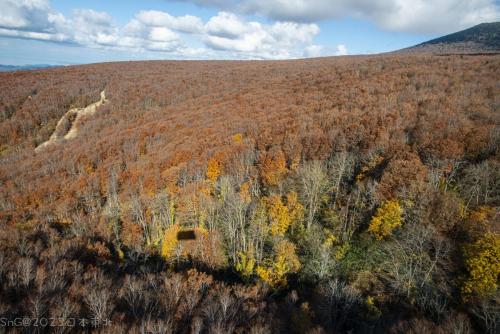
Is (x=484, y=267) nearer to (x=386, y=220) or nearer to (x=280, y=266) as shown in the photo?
(x=386, y=220)

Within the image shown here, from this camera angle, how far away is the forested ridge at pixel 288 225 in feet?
89.7

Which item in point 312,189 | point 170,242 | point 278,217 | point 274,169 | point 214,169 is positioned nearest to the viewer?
point 278,217

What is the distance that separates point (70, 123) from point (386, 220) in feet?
568

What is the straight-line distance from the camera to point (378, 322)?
29.2 m

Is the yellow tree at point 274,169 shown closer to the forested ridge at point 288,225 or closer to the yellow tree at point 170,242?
the forested ridge at point 288,225

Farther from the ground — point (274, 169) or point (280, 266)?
point (274, 169)

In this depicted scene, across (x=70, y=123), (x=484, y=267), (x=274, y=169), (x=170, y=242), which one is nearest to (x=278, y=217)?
(x=274, y=169)

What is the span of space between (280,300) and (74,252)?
30.4 metres

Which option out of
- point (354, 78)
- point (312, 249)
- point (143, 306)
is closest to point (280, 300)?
point (312, 249)

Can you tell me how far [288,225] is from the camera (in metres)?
48.0

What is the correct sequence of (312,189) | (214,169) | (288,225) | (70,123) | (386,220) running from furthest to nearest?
(70,123)
(214,169)
(312,189)
(288,225)
(386,220)

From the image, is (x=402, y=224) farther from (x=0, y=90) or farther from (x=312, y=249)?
(x=0, y=90)

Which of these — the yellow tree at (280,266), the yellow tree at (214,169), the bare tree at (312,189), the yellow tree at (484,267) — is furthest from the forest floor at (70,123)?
the yellow tree at (484,267)

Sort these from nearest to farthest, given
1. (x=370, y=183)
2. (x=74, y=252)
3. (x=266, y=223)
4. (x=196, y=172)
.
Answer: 1. (x=74, y=252)
2. (x=370, y=183)
3. (x=266, y=223)
4. (x=196, y=172)
